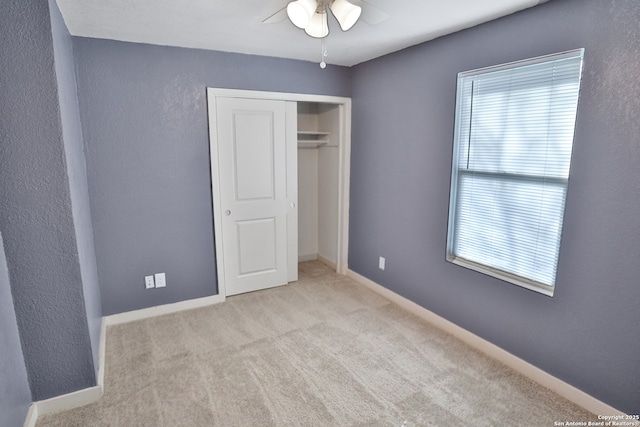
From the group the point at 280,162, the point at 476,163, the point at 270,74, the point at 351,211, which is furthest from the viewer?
the point at 351,211

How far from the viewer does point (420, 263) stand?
122 inches

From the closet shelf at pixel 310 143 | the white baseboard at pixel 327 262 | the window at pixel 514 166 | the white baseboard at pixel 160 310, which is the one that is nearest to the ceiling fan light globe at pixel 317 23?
the window at pixel 514 166

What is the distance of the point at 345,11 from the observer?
174 cm

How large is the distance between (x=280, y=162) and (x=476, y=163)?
6.12 feet

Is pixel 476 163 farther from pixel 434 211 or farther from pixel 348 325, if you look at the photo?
pixel 348 325

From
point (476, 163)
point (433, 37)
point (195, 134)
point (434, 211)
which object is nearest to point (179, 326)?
point (195, 134)

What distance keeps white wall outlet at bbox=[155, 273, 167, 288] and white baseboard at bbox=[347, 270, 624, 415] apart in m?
2.08

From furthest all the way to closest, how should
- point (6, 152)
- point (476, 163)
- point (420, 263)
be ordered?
1. point (420, 263)
2. point (476, 163)
3. point (6, 152)

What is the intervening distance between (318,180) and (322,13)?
265 cm

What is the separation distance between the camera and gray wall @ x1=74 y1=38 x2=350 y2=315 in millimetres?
2740

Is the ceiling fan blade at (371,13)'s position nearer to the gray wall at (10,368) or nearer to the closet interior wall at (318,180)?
the closet interior wall at (318,180)

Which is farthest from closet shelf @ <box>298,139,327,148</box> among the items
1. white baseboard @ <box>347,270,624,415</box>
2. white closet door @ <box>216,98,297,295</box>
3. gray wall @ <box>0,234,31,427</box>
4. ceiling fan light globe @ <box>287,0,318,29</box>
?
gray wall @ <box>0,234,31,427</box>

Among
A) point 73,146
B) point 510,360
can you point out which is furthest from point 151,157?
point 510,360

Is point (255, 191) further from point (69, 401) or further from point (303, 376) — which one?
point (69, 401)
